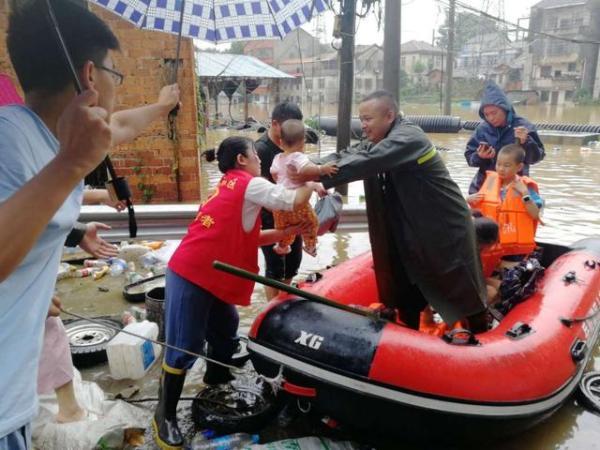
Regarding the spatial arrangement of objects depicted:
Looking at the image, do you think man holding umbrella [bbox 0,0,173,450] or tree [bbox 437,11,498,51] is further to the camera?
tree [bbox 437,11,498,51]

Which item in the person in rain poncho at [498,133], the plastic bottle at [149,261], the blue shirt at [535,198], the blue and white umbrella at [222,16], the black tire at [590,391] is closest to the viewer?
the blue and white umbrella at [222,16]

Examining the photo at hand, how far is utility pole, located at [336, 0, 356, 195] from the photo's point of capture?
7312 millimetres

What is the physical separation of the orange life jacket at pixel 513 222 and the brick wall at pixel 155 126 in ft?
15.8

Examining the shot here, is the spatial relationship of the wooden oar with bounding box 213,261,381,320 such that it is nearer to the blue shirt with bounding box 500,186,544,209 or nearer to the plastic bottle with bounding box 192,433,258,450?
the plastic bottle with bounding box 192,433,258,450

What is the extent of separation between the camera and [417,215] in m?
2.88

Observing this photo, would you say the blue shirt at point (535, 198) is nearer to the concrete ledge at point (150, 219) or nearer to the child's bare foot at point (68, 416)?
the concrete ledge at point (150, 219)

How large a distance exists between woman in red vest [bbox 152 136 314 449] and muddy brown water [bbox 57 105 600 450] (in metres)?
0.37

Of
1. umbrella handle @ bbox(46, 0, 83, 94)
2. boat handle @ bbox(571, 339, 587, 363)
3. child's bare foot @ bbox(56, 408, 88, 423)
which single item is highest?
umbrella handle @ bbox(46, 0, 83, 94)

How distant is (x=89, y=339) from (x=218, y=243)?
1704 mm

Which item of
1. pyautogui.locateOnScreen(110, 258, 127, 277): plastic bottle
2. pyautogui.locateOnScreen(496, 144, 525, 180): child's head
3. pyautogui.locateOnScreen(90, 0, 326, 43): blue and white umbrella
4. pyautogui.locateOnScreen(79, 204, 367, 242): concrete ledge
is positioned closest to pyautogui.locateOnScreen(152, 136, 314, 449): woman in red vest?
pyautogui.locateOnScreen(90, 0, 326, 43): blue and white umbrella

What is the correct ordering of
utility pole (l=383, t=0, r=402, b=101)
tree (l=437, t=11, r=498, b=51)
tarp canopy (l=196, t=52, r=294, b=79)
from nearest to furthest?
utility pole (l=383, t=0, r=402, b=101), tarp canopy (l=196, t=52, r=294, b=79), tree (l=437, t=11, r=498, b=51)

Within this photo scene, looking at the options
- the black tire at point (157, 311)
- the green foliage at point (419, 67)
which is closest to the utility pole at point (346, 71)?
the black tire at point (157, 311)

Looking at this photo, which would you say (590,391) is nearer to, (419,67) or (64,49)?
(64,49)

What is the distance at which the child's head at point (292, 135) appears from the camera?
11.2ft
